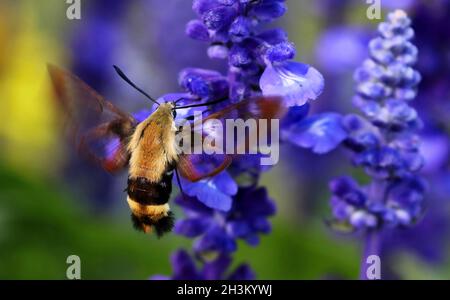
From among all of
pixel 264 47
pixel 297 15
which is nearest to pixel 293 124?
pixel 264 47

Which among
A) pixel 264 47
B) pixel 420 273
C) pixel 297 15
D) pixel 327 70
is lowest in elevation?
pixel 420 273

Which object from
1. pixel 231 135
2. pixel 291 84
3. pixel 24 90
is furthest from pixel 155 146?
pixel 24 90

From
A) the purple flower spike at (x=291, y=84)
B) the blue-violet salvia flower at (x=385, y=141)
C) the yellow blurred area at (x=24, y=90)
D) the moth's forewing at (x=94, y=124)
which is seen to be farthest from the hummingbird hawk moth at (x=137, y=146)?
the yellow blurred area at (x=24, y=90)

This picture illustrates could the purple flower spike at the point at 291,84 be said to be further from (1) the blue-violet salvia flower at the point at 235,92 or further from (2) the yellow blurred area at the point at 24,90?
(2) the yellow blurred area at the point at 24,90

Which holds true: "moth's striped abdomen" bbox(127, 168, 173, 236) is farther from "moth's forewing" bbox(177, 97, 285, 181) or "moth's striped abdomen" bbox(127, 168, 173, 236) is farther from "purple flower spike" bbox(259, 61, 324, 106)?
"purple flower spike" bbox(259, 61, 324, 106)

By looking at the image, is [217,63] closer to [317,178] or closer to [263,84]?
[317,178]

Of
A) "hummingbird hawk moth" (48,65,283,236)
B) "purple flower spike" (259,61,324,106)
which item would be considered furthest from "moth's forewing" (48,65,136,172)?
"purple flower spike" (259,61,324,106)
